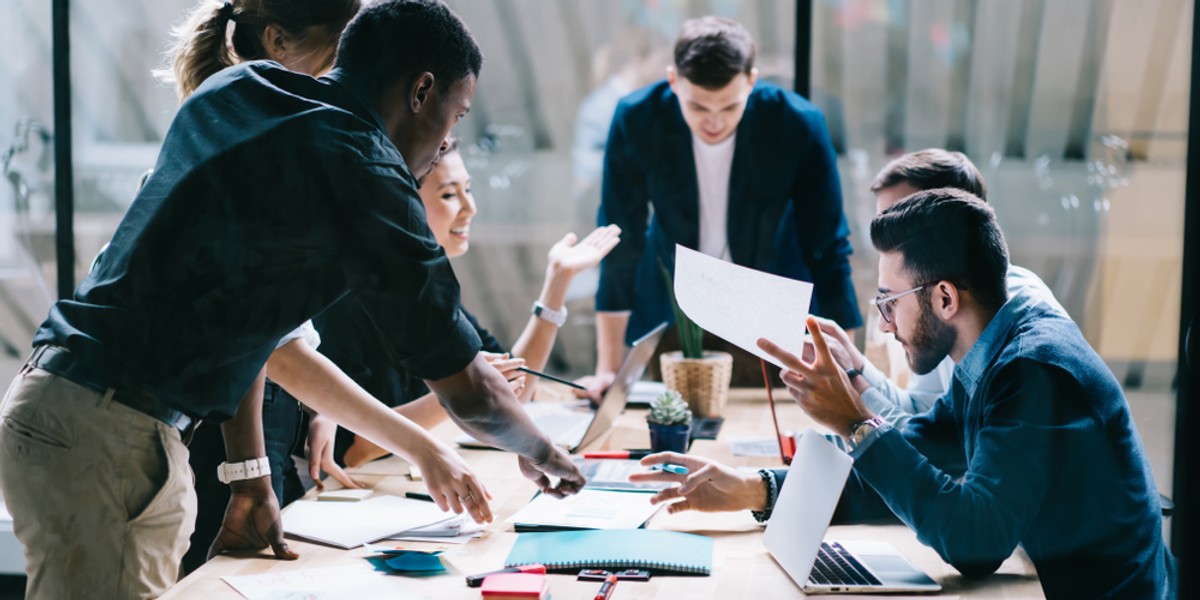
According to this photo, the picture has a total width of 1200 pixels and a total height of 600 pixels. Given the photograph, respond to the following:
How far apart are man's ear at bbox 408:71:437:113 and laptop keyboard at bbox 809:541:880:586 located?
2.42 feet

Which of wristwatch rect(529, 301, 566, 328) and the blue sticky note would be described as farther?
wristwatch rect(529, 301, 566, 328)

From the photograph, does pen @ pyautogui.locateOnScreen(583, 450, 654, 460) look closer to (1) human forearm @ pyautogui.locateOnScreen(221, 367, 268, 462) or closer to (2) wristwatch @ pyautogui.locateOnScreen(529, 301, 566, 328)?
(2) wristwatch @ pyautogui.locateOnScreen(529, 301, 566, 328)

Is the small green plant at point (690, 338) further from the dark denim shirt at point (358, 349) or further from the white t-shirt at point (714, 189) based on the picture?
the dark denim shirt at point (358, 349)

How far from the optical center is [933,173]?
1.77m

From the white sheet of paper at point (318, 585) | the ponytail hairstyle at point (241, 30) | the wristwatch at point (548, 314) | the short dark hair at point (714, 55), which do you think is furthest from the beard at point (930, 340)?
the short dark hair at point (714, 55)

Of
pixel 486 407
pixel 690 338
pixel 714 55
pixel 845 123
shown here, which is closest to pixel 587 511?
pixel 486 407

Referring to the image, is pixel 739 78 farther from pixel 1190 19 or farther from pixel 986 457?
pixel 986 457

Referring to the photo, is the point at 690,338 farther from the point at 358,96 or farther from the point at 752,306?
the point at 358,96

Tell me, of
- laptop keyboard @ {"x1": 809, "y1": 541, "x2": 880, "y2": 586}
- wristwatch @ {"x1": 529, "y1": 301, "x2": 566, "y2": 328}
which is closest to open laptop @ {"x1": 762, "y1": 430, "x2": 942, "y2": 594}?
laptop keyboard @ {"x1": 809, "y1": 541, "x2": 880, "y2": 586}

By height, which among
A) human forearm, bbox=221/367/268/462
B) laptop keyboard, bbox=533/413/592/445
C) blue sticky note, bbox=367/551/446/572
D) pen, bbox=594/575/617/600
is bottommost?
laptop keyboard, bbox=533/413/592/445

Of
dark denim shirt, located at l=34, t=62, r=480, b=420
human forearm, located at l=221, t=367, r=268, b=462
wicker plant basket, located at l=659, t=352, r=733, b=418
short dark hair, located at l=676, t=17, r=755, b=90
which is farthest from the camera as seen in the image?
short dark hair, located at l=676, t=17, r=755, b=90

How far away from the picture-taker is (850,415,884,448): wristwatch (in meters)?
1.39

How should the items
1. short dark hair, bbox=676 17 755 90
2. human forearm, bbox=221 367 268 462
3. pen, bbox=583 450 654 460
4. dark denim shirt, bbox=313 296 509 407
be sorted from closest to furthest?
human forearm, bbox=221 367 268 462 → pen, bbox=583 450 654 460 → dark denim shirt, bbox=313 296 509 407 → short dark hair, bbox=676 17 755 90

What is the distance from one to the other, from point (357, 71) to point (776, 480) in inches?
31.1
